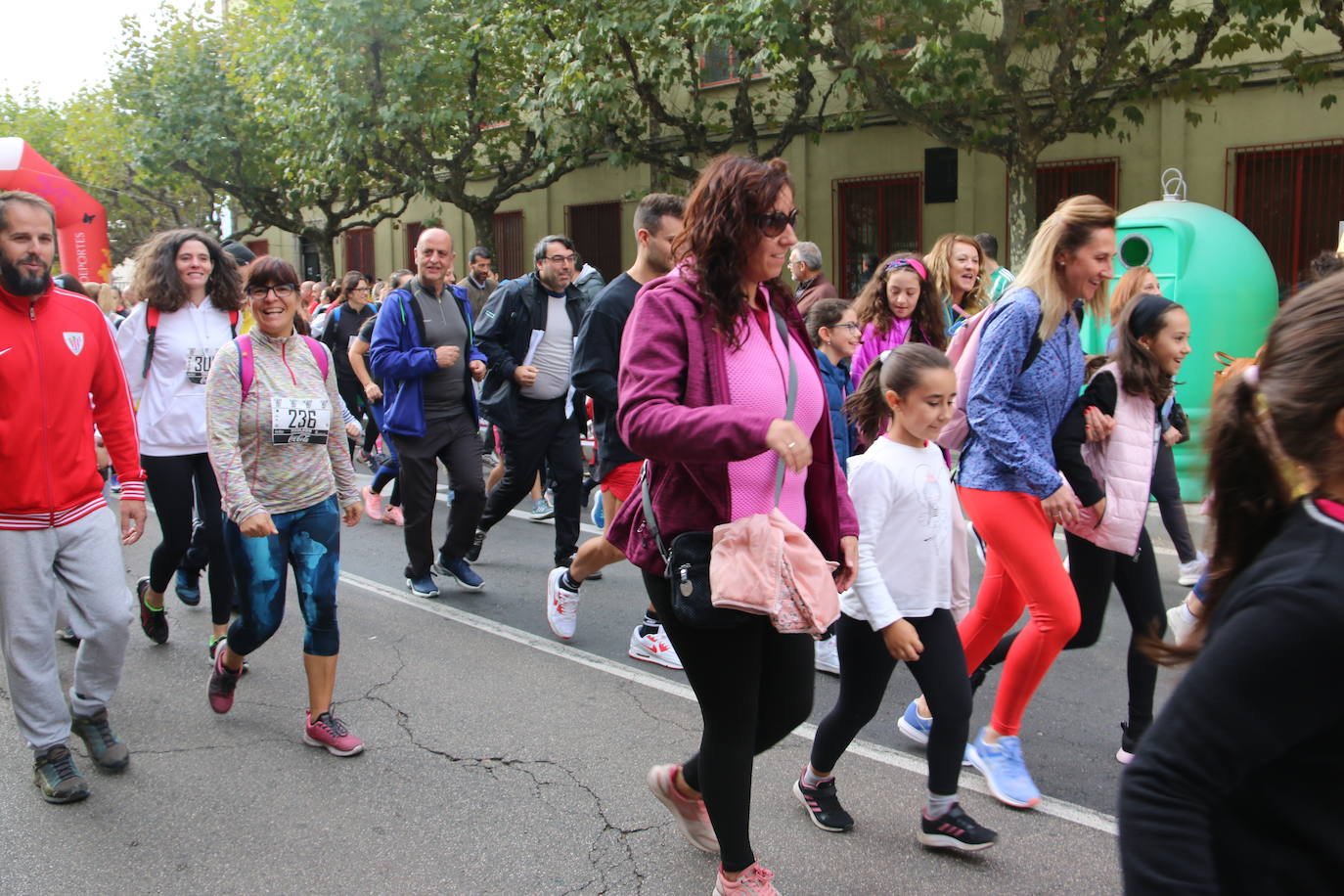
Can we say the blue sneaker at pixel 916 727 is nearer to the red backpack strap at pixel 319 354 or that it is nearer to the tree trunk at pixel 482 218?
the red backpack strap at pixel 319 354

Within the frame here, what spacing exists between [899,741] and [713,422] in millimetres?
2324

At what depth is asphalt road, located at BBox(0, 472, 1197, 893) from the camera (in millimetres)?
3355

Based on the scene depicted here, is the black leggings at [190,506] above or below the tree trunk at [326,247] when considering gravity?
below

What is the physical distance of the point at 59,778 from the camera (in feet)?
12.7

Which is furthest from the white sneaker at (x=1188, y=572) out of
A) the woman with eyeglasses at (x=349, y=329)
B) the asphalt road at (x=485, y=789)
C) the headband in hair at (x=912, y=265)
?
the woman with eyeglasses at (x=349, y=329)

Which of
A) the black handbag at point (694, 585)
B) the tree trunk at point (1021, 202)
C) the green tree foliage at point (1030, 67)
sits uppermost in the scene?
the green tree foliage at point (1030, 67)

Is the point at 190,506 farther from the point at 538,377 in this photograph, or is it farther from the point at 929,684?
the point at 929,684

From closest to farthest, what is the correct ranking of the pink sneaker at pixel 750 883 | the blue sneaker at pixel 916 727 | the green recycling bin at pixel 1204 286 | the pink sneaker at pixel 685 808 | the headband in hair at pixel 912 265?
the pink sneaker at pixel 750 883, the pink sneaker at pixel 685 808, the blue sneaker at pixel 916 727, the headband in hair at pixel 912 265, the green recycling bin at pixel 1204 286

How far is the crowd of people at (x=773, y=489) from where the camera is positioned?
1392mm

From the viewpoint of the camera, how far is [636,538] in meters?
2.93

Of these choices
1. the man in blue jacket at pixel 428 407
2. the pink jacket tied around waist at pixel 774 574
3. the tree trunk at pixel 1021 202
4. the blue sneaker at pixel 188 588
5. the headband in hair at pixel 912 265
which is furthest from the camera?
the tree trunk at pixel 1021 202

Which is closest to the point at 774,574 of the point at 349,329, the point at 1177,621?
the point at 1177,621

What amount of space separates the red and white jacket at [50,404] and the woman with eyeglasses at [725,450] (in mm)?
2025

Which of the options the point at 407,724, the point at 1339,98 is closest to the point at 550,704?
the point at 407,724
